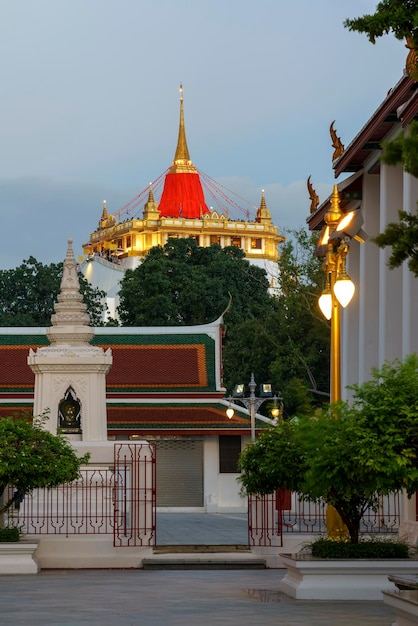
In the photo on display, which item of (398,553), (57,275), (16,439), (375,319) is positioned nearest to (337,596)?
(398,553)

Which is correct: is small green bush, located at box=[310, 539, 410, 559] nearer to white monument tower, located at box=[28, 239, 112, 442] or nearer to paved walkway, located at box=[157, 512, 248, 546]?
paved walkway, located at box=[157, 512, 248, 546]

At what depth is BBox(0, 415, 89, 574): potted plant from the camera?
974 inches

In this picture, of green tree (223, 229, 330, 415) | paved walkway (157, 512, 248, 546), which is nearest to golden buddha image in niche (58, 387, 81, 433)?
paved walkway (157, 512, 248, 546)

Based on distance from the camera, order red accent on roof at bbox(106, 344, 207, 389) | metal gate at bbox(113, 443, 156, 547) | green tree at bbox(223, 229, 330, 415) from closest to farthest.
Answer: metal gate at bbox(113, 443, 156, 547)
red accent on roof at bbox(106, 344, 207, 389)
green tree at bbox(223, 229, 330, 415)

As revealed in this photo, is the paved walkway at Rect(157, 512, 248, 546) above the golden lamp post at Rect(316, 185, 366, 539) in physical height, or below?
below

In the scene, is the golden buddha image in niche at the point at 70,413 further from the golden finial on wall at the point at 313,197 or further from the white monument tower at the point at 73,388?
the golden finial on wall at the point at 313,197

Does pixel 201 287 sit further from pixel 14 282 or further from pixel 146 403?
pixel 146 403

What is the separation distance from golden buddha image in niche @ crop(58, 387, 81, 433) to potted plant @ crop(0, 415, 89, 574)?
7.18 meters

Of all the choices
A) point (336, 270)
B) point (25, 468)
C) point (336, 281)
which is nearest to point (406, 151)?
point (336, 281)

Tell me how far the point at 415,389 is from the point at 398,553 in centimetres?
265

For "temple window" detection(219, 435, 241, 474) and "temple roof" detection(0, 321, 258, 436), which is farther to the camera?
"temple roof" detection(0, 321, 258, 436)

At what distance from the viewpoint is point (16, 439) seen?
84.7 ft

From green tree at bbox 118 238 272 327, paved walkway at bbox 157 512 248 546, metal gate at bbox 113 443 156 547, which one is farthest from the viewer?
green tree at bbox 118 238 272 327

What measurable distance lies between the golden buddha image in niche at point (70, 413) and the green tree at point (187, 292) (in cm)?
4484
